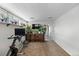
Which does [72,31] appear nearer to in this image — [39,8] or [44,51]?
[39,8]

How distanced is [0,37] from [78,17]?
9.36 ft

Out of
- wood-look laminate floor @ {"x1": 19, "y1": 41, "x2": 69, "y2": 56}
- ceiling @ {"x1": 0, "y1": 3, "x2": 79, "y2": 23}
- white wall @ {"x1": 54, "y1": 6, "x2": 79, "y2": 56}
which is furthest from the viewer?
wood-look laminate floor @ {"x1": 19, "y1": 41, "x2": 69, "y2": 56}

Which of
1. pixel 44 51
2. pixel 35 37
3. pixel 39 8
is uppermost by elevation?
pixel 39 8

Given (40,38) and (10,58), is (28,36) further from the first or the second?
(10,58)

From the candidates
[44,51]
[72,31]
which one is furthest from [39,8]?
[44,51]

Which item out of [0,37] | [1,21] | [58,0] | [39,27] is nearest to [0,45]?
[0,37]

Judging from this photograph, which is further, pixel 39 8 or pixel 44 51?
pixel 44 51

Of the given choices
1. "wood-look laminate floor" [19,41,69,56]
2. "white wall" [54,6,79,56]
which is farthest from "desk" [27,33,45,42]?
"white wall" [54,6,79,56]

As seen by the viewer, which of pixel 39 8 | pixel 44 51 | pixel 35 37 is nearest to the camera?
pixel 39 8

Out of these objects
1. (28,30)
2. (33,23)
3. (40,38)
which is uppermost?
(33,23)

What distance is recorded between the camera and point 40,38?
10.0m

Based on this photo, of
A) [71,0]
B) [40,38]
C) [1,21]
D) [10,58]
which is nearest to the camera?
[10,58]

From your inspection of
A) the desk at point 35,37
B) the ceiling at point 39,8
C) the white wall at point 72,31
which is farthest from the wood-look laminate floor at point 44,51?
the desk at point 35,37

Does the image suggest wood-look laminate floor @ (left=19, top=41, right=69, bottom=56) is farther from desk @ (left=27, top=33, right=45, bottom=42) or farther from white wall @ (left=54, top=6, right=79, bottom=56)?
desk @ (left=27, top=33, right=45, bottom=42)
